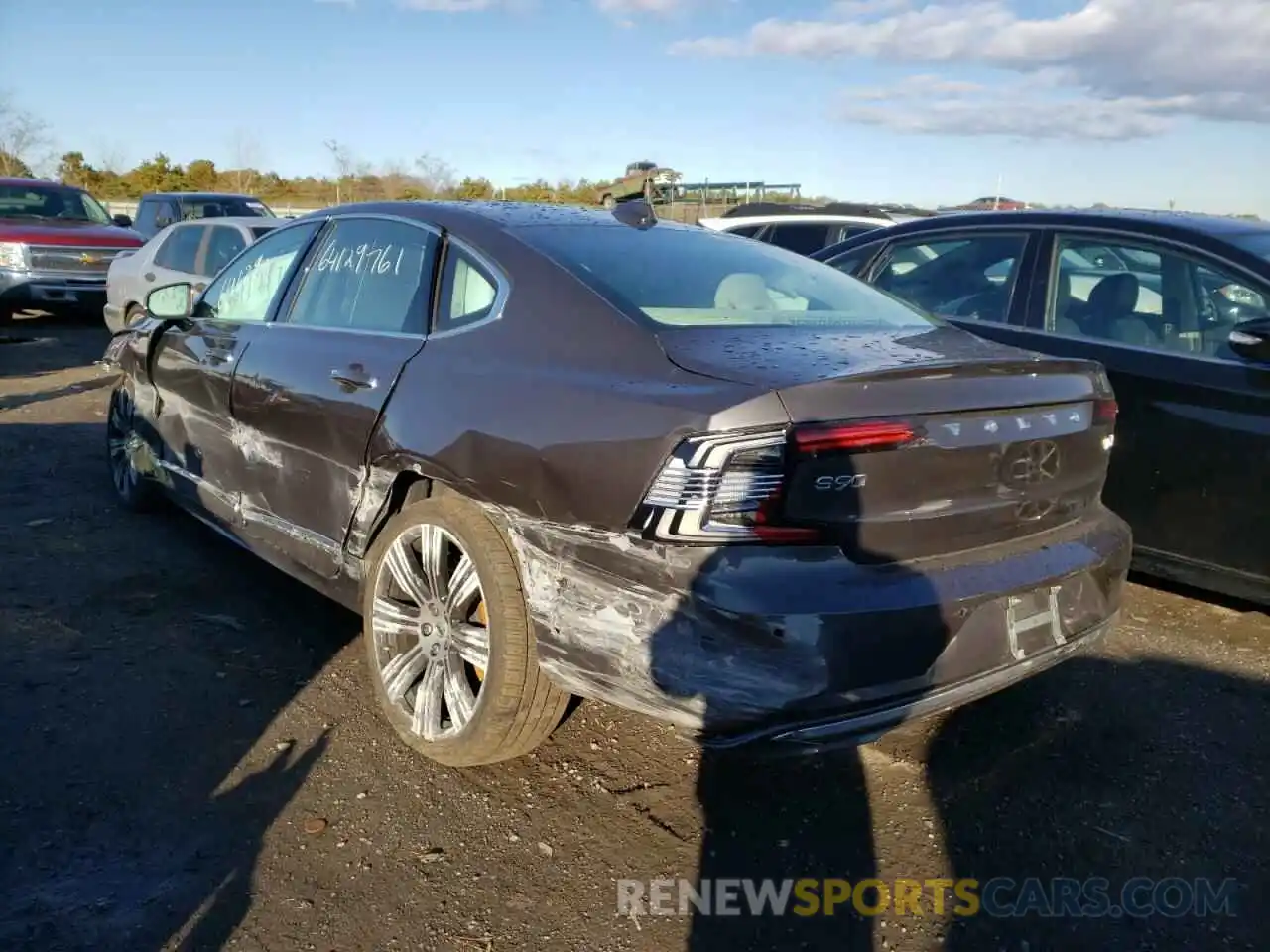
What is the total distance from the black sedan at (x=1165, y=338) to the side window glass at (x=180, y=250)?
26.4 feet

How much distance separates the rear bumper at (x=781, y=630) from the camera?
233 cm

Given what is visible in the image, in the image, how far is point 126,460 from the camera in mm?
5480

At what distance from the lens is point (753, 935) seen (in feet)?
7.95

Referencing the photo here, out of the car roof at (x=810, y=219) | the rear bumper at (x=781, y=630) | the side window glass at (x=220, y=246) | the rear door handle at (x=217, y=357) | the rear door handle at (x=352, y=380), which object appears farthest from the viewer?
the car roof at (x=810, y=219)

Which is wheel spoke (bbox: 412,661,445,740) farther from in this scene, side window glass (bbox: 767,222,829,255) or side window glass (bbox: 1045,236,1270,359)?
side window glass (bbox: 767,222,829,255)

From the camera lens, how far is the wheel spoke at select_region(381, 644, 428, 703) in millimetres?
3219

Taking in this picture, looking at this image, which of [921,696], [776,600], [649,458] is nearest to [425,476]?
[649,458]

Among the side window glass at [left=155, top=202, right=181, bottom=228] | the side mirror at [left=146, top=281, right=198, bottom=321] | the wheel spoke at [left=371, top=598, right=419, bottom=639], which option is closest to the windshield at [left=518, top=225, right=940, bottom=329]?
the wheel spoke at [left=371, top=598, right=419, bottom=639]

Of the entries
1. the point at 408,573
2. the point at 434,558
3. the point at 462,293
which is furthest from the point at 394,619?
the point at 462,293

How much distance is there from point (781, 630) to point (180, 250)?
9.93m

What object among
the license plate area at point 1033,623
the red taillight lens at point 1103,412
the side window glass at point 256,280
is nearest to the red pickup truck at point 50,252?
the side window glass at point 256,280

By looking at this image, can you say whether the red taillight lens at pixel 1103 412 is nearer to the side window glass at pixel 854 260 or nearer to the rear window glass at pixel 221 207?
the side window glass at pixel 854 260

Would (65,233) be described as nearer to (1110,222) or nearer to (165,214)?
(165,214)

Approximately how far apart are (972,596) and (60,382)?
931 centimetres
